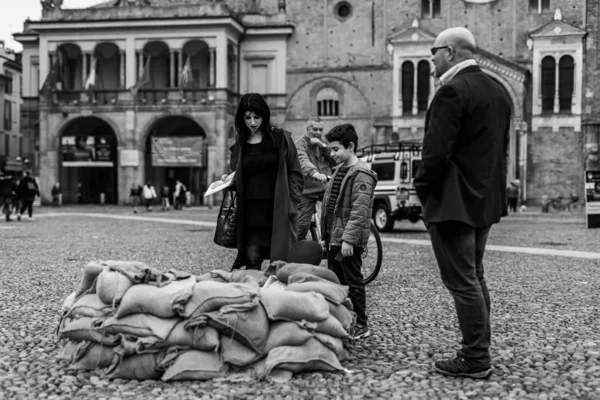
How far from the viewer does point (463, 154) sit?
450 cm

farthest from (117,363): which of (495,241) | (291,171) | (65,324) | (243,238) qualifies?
(495,241)

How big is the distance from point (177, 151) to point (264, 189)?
35.5 metres

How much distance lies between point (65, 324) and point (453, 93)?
9.47 feet

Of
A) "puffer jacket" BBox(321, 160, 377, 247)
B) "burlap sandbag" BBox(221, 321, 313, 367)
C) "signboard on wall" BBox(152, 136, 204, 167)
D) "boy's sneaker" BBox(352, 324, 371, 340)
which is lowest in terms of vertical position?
"boy's sneaker" BBox(352, 324, 371, 340)

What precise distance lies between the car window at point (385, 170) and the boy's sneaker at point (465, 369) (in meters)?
15.4

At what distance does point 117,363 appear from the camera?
4.57 meters

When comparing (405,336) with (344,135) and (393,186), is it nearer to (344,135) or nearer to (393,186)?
(344,135)

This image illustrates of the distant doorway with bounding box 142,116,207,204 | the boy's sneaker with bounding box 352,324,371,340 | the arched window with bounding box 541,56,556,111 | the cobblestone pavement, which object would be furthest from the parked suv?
the arched window with bounding box 541,56,556,111

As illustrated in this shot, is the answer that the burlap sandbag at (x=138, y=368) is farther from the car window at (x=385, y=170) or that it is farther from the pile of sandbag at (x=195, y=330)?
the car window at (x=385, y=170)

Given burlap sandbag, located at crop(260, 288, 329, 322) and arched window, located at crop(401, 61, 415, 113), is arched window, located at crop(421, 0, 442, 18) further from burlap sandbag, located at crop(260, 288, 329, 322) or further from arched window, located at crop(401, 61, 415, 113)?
burlap sandbag, located at crop(260, 288, 329, 322)

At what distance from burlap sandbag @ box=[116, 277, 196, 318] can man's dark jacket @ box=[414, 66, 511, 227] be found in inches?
62.7

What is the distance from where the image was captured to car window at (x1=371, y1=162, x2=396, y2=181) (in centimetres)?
2000

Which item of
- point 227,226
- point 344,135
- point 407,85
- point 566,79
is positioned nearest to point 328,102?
point 407,85

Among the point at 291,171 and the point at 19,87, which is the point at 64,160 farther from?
the point at 291,171
